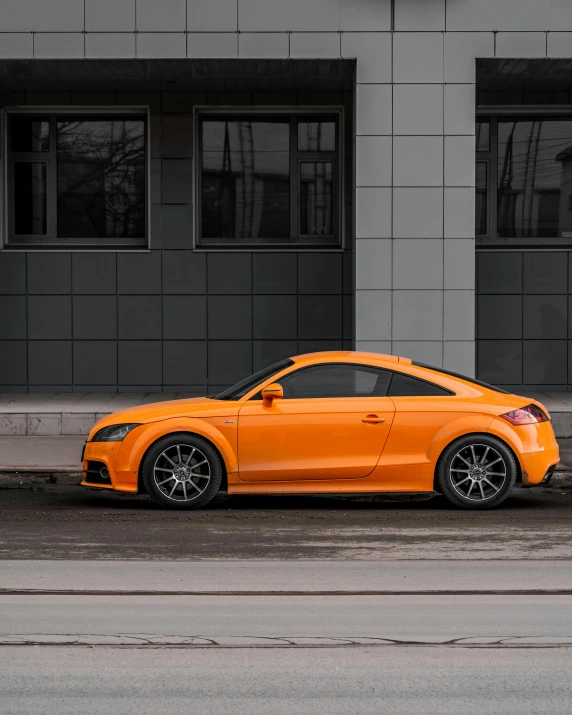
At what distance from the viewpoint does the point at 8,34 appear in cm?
1551

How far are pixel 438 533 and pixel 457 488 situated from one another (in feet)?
3.73

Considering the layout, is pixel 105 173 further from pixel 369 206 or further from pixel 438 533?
pixel 438 533

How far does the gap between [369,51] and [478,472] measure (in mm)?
7486

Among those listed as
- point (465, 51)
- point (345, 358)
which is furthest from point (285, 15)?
point (345, 358)

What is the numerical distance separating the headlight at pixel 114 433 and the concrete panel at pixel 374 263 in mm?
6245

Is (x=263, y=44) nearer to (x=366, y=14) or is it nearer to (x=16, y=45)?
(x=366, y=14)

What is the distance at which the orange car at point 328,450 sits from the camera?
10.1 metres

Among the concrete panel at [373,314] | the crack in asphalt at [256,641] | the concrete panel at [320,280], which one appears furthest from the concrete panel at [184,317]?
the crack in asphalt at [256,641]

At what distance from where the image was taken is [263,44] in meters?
15.6

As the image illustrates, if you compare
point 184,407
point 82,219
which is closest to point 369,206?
point 82,219

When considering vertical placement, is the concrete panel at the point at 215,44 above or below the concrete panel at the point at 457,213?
above

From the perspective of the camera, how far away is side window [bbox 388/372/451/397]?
407 inches

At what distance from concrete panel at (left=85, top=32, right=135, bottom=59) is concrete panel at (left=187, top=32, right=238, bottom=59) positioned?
79 centimetres

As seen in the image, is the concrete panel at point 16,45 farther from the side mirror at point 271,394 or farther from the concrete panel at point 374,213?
the side mirror at point 271,394
